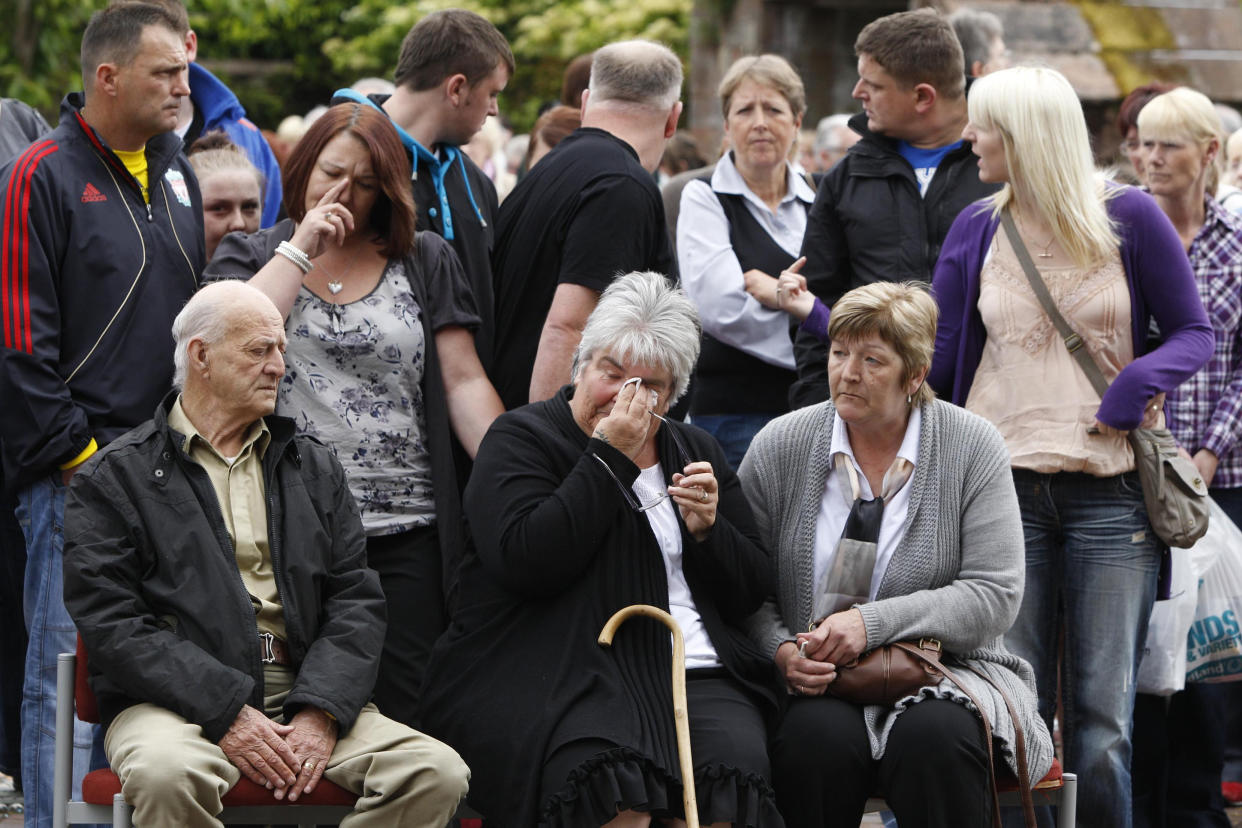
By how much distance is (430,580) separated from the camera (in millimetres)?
4516

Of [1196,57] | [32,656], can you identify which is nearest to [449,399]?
[32,656]

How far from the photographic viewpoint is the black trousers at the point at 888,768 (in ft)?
13.2

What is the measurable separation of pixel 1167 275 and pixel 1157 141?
4.00 feet

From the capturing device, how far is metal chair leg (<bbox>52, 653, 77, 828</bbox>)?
13.0 ft

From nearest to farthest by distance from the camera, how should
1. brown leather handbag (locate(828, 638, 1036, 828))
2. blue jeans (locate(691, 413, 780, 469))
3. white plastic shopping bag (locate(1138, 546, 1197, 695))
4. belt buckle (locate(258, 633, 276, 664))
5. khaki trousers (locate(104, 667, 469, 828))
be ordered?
khaki trousers (locate(104, 667, 469, 828)) → belt buckle (locate(258, 633, 276, 664)) → brown leather handbag (locate(828, 638, 1036, 828)) → white plastic shopping bag (locate(1138, 546, 1197, 695)) → blue jeans (locate(691, 413, 780, 469))

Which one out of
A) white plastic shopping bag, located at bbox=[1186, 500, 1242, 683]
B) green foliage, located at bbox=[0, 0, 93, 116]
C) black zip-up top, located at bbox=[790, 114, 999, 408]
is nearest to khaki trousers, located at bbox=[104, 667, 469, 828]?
black zip-up top, located at bbox=[790, 114, 999, 408]

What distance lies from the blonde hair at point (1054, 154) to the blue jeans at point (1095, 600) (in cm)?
66

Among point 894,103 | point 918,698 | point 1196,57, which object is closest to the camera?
point 918,698

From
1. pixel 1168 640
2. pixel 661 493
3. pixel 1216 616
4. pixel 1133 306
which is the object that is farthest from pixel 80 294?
pixel 1216 616

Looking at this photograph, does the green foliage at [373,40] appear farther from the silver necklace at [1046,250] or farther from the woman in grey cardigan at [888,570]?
the woman in grey cardigan at [888,570]

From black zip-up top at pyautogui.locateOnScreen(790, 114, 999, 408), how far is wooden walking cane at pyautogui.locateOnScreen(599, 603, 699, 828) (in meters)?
1.31

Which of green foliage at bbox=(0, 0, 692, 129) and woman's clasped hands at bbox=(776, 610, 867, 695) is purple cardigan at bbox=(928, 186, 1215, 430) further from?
green foliage at bbox=(0, 0, 692, 129)

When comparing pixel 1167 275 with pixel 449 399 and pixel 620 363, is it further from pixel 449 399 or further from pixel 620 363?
pixel 449 399

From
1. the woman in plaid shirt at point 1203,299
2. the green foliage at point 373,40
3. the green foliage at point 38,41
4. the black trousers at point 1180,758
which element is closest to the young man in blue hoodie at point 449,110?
the woman in plaid shirt at point 1203,299
